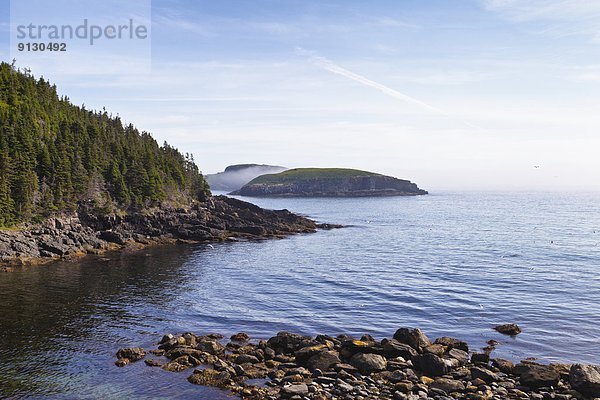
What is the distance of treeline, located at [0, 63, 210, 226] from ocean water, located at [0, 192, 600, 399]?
20.9 metres

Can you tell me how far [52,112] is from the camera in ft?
429

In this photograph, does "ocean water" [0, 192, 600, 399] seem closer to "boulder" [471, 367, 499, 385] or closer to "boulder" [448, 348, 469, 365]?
"boulder" [448, 348, 469, 365]

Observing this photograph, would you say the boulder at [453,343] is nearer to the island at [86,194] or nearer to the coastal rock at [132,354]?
the coastal rock at [132,354]

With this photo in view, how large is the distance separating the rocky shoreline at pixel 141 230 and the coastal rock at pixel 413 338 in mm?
59331

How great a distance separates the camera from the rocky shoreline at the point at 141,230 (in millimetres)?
77062

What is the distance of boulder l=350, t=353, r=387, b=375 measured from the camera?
31.8m

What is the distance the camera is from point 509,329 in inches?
1651

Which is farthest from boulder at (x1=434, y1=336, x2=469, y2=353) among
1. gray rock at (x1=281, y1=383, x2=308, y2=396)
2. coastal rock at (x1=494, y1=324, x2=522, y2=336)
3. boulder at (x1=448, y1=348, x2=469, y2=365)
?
gray rock at (x1=281, y1=383, x2=308, y2=396)

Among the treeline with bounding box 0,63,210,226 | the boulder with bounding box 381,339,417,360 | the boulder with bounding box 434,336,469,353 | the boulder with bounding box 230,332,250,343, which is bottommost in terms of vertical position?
the boulder with bounding box 230,332,250,343

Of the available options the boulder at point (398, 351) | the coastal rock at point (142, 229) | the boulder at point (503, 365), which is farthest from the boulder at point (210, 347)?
the coastal rock at point (142, 229)

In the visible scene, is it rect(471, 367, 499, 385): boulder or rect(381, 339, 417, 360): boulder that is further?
rect(381, 339, 417, 360): boulder

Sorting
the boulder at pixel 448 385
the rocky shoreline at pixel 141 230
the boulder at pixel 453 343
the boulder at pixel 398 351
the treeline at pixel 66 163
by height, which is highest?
the treeline at pixel 66 163

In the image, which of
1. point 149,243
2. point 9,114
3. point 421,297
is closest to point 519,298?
point 421,297

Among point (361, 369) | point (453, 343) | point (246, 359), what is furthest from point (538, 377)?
point (246, 359)
